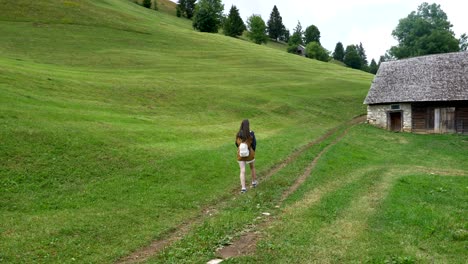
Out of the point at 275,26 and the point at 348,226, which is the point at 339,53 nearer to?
the point at 275,26

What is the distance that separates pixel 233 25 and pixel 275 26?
3694cm

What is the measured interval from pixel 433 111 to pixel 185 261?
3921 centimetres

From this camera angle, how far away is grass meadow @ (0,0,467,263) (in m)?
10.1

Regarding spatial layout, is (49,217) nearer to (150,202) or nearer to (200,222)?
(150,202)

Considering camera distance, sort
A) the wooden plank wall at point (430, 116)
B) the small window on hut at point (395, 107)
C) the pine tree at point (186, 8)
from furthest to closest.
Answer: the pine tree at point (186, 8) → the small window on hut at point (395, 107) → the wooden plank wall at point (430, 116)

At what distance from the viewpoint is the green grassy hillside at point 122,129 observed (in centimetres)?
1101

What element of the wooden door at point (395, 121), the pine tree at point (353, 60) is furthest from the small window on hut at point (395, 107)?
the pine tree at point (353, 60)

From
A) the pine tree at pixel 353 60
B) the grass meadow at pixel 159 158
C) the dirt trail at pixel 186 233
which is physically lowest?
the dirt trail at pixel 186 233

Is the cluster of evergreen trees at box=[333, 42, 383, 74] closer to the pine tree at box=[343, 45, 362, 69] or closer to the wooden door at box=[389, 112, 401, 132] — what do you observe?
the pine tree at box=[343, 45, 362, 69]

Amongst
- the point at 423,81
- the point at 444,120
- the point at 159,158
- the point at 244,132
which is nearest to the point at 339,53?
the point at 423,81

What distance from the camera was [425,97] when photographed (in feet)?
130

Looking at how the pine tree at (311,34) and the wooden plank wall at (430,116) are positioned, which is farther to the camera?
the pine tree at (311,34)

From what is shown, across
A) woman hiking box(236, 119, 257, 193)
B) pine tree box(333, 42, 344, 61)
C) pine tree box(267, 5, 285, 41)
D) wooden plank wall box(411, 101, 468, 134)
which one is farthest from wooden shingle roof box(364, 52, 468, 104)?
pine tree box(333, 42, 344, 61)

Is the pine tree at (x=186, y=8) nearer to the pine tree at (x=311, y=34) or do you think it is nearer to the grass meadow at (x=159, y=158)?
the pine tree at (x=311, y=34)
